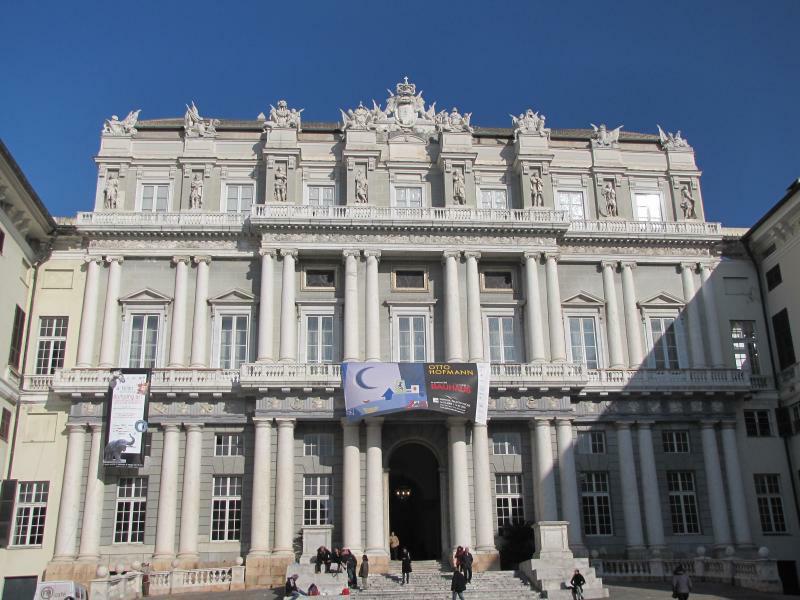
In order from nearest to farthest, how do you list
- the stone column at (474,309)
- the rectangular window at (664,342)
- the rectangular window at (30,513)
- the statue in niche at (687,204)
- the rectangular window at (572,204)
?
the rectangular window at (30,513) < the stone column at (474,309) < the rectangular window at (664,342) < the rectangular window at (572,204) < the statue in niche at (687,204)

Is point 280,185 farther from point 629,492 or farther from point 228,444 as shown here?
point 629,492

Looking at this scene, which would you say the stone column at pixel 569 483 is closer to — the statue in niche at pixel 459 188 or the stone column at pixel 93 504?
the statue in niche at pixel 459 188

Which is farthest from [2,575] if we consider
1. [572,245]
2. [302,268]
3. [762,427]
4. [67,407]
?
[762,427]

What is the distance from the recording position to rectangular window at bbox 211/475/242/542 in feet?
127

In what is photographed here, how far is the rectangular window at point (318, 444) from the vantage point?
40000mm

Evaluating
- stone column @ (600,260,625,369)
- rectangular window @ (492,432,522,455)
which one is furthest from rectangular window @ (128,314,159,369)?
stone column @ (600,260,625,369)

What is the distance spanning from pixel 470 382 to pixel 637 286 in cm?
1145

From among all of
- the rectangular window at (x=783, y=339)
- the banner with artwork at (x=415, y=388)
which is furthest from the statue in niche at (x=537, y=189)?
the rectangular window at (x=783, y=339)

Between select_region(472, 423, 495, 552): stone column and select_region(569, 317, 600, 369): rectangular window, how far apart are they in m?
6.73

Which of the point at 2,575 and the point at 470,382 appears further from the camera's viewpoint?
the point at 470,382

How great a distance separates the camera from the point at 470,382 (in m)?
39.2

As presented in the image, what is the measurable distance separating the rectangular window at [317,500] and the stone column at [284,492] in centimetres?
101

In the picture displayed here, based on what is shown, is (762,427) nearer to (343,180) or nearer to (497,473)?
(497,473)

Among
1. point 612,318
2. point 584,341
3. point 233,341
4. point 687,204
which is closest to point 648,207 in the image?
point 687,204
